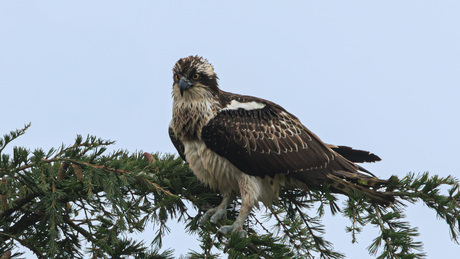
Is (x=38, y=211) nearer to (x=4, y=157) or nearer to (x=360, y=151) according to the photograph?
(x=4, y=157)

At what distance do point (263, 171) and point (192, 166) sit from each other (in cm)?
76

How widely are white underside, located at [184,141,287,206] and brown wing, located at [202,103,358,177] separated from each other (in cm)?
9

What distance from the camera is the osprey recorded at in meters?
5.59

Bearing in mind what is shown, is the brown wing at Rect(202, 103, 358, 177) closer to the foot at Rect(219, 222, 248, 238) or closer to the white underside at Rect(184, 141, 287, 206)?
the white underside at Rect(184, 141, 287, 206)

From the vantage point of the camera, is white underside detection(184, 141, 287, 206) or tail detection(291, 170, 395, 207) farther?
white underside detection(184, 141, 287, 206)

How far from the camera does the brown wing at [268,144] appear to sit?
18.4ft

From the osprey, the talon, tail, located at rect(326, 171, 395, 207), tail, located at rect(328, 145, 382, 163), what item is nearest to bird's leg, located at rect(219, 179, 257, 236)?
the osprey

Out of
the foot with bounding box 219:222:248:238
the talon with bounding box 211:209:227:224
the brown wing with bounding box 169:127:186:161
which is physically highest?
the brown wing with bounding box 169:127:186:161

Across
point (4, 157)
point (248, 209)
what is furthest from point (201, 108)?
point (4, 157)

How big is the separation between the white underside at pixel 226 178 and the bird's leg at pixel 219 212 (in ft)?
0.19

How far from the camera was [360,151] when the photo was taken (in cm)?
632

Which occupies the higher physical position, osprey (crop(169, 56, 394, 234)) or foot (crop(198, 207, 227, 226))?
osprey (crop(169, 56, 394, 234))

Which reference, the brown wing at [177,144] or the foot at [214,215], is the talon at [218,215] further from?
the brown wing at [177,144]

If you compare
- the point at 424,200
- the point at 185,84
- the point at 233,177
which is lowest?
the point at 424,200
